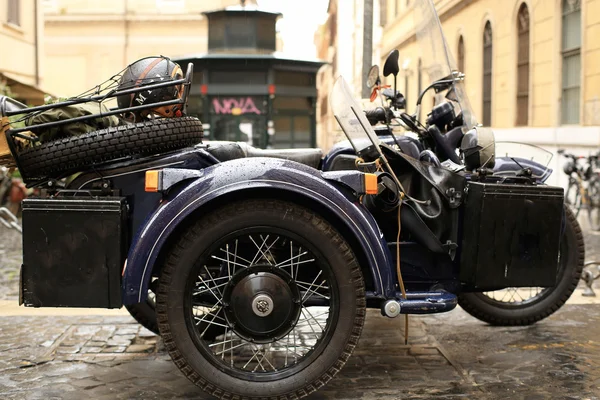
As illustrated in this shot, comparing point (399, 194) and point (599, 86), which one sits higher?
point (599, 86)

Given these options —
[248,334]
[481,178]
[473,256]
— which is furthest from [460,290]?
[248,334]

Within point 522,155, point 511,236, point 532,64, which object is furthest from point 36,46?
point 511,236

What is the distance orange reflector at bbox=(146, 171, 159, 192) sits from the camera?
3514 mm

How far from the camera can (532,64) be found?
592 inches

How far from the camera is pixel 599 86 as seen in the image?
12.1m

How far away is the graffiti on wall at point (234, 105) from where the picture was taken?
719 inches

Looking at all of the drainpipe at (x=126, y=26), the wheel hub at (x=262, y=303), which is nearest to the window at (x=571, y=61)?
the wheel hub at (x=262, y=303)

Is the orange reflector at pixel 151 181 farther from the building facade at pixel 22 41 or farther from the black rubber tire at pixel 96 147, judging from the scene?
the building facade at pixel 22 41

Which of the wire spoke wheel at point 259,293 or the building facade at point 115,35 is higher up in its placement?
the building facade at point 115,35

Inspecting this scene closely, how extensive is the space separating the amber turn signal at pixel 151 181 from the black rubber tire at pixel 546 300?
233 cm

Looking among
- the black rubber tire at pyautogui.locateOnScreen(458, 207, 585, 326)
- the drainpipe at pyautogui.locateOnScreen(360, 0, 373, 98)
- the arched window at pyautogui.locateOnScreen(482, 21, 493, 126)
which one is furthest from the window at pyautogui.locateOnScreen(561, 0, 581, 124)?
the black rubber tire at pyautogui.locateOnScreen(458, 207, 585, 326)

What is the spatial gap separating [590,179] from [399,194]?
8.66m

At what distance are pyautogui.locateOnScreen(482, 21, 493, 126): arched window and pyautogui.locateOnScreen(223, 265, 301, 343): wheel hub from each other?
48.9 ft

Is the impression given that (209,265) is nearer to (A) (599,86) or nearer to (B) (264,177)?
(B) (264,177)
